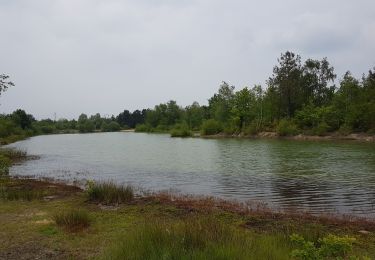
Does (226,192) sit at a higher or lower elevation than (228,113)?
lower

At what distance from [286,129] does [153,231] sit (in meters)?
82.9

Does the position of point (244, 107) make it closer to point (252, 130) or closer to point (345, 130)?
point (252, 130)

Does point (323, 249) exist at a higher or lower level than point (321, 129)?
lower

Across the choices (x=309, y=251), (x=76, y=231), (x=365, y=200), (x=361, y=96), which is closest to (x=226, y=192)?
(x=365, y=200)

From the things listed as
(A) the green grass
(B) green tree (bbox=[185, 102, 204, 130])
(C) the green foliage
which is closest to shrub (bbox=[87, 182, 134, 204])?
(A) the green grass

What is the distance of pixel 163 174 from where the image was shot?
1240 inches

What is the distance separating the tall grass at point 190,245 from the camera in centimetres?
680

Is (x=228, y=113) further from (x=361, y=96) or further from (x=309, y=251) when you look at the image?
(x=309, y=251)

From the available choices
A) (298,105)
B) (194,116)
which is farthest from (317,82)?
(194,116)

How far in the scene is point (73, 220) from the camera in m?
12.2

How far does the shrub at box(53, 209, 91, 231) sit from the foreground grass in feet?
0.09

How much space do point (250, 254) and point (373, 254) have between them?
15.6ft

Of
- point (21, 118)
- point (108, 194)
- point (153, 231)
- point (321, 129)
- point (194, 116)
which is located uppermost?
point (21, 118)

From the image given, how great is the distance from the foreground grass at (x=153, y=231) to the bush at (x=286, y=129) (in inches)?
2855
